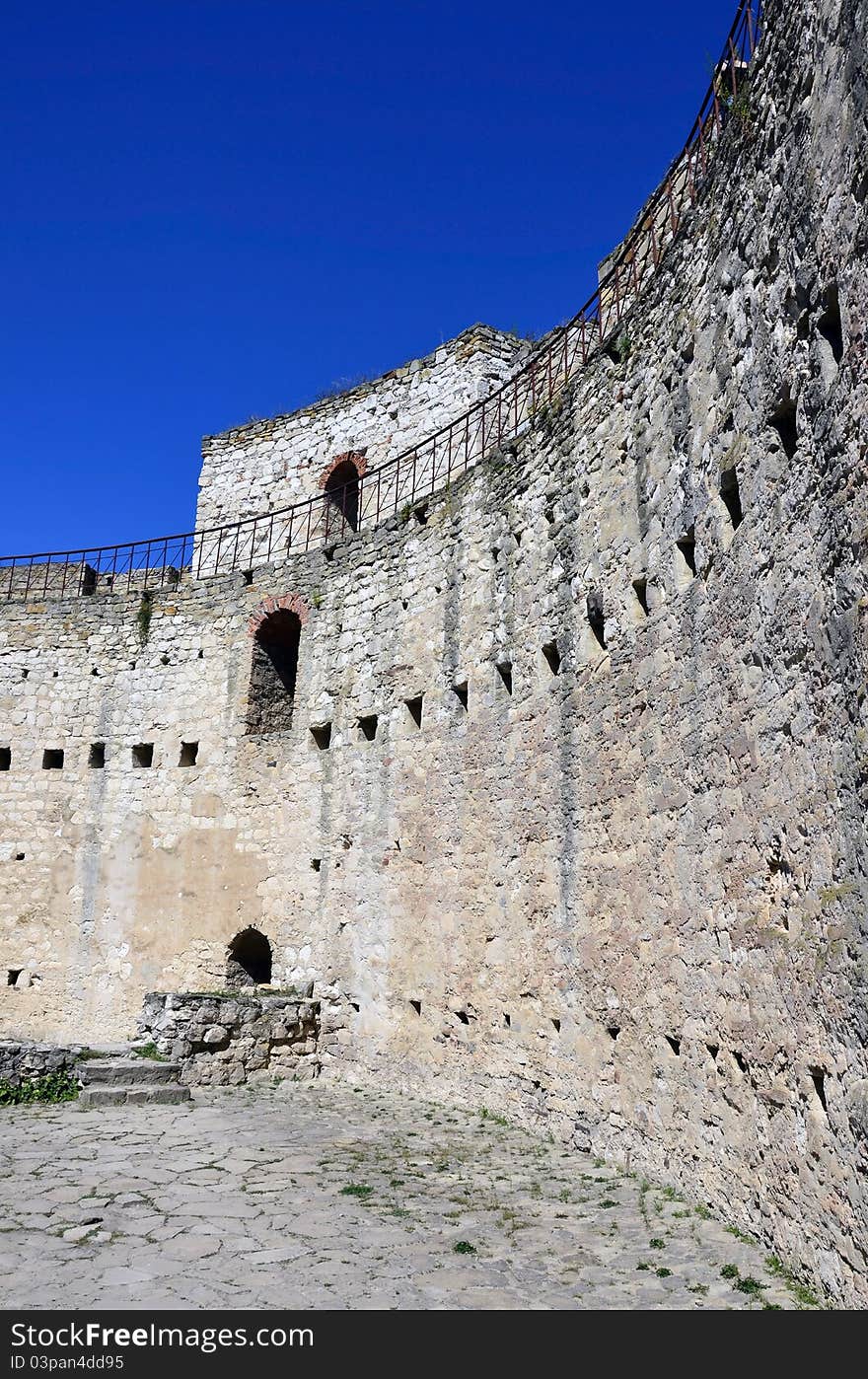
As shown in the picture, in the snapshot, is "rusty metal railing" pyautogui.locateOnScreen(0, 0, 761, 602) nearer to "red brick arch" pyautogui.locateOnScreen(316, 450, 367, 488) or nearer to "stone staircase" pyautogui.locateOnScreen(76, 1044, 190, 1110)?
"red brick arch" pyautogui.locateOnScreen(316, 450, 367, 488)

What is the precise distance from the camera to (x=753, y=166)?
6582mm

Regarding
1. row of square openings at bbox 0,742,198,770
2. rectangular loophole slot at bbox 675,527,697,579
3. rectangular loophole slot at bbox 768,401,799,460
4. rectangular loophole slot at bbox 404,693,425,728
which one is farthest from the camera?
row of square openings at bbox 0,742,198,770

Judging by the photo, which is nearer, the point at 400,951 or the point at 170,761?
the point at 400,951

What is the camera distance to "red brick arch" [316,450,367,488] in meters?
19.7

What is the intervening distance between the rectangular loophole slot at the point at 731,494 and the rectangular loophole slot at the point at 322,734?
8.05 m

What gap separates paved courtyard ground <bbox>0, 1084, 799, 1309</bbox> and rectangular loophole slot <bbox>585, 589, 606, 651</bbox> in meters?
4.28

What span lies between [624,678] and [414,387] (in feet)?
40.8

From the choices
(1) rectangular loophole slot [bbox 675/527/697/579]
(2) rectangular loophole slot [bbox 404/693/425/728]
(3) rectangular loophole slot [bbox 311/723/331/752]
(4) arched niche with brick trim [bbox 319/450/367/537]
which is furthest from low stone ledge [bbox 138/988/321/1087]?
(4) arched niche with brick trim [bbox 319/450/367/537]

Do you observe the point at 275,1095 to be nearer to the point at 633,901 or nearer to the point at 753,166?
the point at 633,901

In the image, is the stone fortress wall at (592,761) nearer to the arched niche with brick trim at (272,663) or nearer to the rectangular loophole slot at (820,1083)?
the rectangular loophole slot at (820,1083)

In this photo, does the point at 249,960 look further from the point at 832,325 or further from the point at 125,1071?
the point at 832,325
